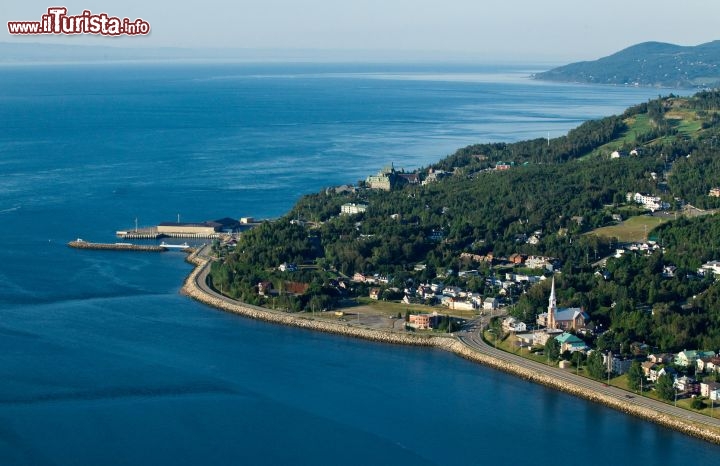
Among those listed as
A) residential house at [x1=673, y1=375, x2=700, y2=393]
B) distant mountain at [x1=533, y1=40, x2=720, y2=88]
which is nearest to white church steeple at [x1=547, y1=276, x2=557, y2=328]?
residential house at [x1=673, y1=375, x2=700, y2=393]

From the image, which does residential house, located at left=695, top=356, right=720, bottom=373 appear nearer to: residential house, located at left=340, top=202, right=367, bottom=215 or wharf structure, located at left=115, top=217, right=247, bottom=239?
wharf structure, located at left=115, top=217, right=247, bottom=239

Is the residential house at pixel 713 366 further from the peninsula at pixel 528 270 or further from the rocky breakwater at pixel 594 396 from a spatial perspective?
the rocky breakwater at pixel 594 396

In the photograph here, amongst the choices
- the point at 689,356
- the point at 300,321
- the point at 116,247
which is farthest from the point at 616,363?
the point at 116,247

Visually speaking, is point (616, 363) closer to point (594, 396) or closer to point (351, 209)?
point (594, 396)

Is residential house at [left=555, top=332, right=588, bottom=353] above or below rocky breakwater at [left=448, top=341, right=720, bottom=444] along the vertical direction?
above

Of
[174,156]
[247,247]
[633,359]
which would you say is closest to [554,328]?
[633,359]
